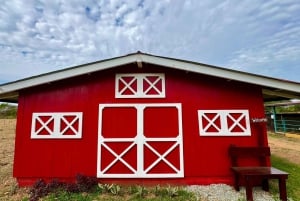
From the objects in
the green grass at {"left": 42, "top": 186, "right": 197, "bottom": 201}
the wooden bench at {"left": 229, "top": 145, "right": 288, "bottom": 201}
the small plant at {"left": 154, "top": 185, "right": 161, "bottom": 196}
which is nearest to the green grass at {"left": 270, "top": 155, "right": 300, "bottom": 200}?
the wooden bench at {"left": 229, "top": 145, "right": 288, "bottom": 201}

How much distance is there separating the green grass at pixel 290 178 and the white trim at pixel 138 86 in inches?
144

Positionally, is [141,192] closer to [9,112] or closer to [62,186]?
[62,186]

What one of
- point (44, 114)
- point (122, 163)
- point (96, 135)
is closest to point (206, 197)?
point (122, 163)

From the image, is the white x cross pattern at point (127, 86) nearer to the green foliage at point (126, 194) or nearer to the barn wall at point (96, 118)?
the barn wall at point (96, 118)

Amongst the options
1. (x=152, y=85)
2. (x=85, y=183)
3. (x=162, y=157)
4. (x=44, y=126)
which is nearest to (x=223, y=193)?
(x=162, y=157)

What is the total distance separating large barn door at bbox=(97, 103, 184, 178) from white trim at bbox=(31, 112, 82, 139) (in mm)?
606

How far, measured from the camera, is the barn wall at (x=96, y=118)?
5320 mm

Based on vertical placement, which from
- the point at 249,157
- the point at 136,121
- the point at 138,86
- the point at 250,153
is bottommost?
the point at 249,157

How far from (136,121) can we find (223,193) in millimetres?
2659

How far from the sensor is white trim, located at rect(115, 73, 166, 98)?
5.55m

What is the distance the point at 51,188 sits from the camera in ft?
16.2

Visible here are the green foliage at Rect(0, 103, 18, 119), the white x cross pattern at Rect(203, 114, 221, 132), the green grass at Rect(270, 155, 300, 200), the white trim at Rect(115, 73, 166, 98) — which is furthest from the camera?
the green foliage at Rect(0, 103, 18, 119)

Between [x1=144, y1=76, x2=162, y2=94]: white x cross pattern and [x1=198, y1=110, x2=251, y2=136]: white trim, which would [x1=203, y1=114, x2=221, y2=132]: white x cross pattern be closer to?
[x1=198, y1=110, x2=251, y2=136]: white trim

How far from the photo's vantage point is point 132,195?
15.4 feet
